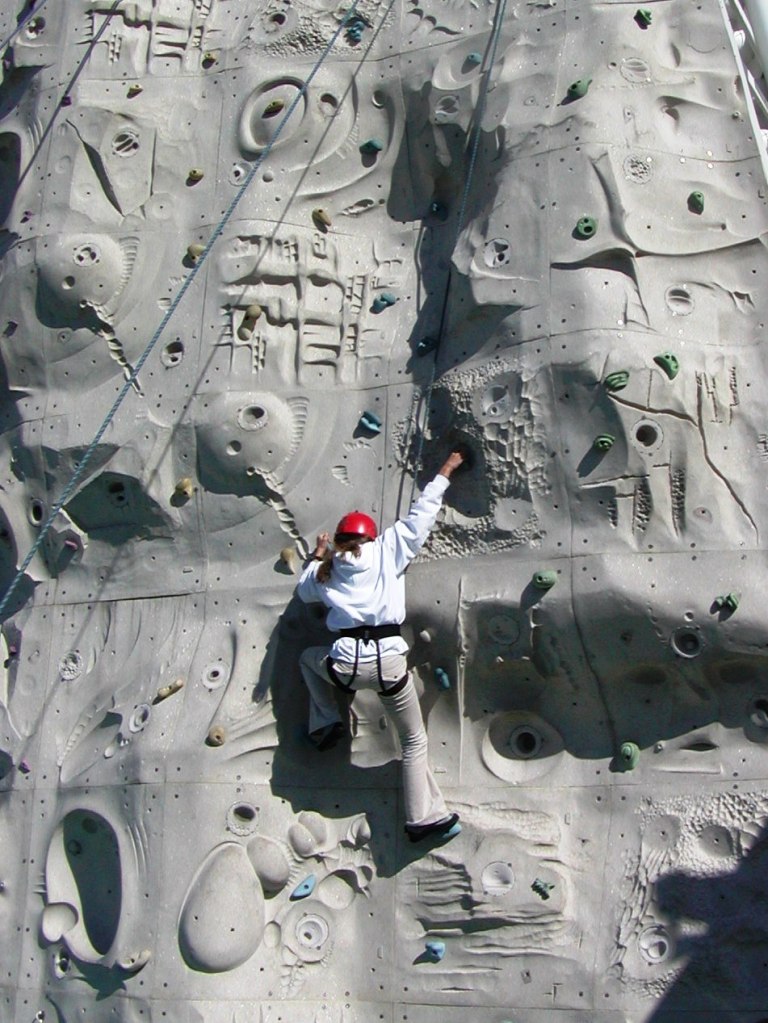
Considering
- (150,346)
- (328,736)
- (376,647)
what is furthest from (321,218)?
(328,736)

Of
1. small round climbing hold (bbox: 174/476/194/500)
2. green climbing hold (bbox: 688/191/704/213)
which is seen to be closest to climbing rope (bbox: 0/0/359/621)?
small round climbing hold (bbox: 174/476/194/500)

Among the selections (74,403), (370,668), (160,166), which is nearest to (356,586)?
(370,668)

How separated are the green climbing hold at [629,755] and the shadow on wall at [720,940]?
61cm

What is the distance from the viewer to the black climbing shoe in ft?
26.4

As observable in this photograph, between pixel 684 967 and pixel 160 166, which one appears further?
pixel 160 166

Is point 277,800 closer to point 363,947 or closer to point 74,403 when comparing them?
point 363,947

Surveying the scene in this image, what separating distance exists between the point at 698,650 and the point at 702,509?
0.76 metres

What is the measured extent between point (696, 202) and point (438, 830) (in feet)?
12.7

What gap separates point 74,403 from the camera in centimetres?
912

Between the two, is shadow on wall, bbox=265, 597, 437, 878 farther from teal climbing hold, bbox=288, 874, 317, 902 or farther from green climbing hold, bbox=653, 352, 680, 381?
green climbing hold, bbox=653, 352, 680, 381

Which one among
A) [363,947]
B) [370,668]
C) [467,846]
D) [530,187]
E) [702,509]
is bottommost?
[363,947]

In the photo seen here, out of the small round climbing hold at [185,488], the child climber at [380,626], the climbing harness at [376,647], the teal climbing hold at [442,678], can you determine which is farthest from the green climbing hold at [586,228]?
the small round climbing hold at [185,488]

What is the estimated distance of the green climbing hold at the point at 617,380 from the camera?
308 inches

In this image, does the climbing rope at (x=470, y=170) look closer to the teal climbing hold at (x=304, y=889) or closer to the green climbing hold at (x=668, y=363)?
the green climbing hold at (x=668, y=363)
